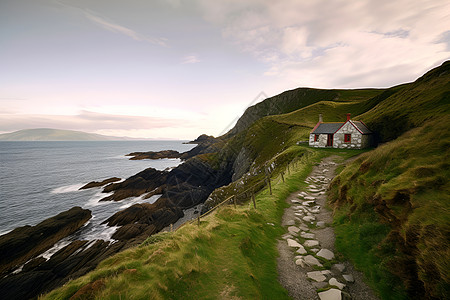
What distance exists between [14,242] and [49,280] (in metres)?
10.7

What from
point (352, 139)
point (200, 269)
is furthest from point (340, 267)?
point (352, 139)

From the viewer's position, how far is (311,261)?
7.20 metres

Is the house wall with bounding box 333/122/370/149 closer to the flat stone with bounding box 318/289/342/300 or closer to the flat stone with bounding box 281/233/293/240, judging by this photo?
the flat stone with bounding box 281/233/293/240

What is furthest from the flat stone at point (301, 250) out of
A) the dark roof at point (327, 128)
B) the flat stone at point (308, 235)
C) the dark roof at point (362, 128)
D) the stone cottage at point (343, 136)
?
the dark roof at point (327, 128)

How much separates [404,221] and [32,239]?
43.3 meters

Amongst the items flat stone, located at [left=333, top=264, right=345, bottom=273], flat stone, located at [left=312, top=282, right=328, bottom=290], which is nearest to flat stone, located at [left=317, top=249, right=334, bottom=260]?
flat stone, located at [left=333, top=264, right=345, bottom=273]

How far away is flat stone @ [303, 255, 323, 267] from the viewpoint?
23.1 ft

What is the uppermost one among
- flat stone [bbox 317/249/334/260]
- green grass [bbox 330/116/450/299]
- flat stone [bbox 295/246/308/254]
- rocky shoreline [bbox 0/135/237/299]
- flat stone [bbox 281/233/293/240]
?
green grass [bbox 330/116/450/299]

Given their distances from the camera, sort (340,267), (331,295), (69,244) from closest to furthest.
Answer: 1. (331,295)
2. (340,267)
3. (69,244)

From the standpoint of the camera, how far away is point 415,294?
4.67 meters

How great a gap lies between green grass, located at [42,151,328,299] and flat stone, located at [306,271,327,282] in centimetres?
128

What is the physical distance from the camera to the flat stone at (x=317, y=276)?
623 cm

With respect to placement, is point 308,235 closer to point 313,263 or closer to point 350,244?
point 350,244

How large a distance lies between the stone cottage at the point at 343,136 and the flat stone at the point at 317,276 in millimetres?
37008
